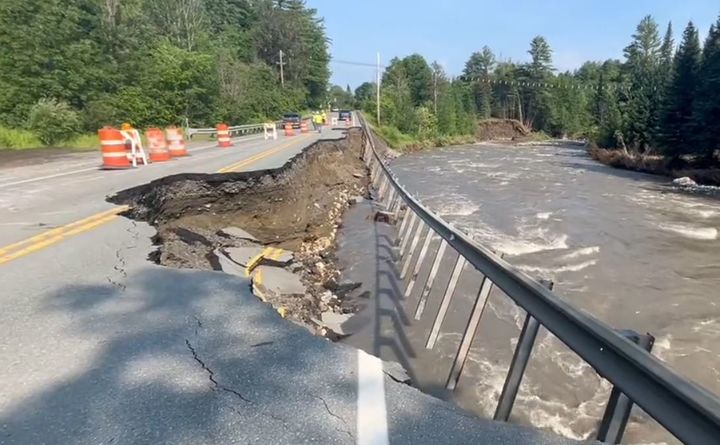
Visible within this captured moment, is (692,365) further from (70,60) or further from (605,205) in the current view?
(70,60)

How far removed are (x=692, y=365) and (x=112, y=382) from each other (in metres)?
7.22

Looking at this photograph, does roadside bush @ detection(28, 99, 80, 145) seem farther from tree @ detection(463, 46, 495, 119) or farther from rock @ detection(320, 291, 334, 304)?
tree @ detection(463, 46, 495, 119)

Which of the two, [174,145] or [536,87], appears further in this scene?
[536,87]

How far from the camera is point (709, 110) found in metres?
30.3

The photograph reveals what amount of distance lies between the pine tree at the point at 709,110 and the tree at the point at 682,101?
2.05 ft

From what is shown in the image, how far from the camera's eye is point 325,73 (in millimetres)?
94812

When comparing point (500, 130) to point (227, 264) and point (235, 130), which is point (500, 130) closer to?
point (235, 130)

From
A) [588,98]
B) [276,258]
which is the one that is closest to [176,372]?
[276,258]

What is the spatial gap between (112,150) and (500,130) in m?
87.0

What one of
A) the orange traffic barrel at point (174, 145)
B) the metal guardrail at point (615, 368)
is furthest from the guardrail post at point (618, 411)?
the orange traffic barrel at point (174, 145)

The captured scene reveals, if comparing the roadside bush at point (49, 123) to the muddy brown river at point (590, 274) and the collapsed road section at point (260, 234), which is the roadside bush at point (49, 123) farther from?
the muddy brown river at point (590, 274)

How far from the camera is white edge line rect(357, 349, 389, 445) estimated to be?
2.12 metres

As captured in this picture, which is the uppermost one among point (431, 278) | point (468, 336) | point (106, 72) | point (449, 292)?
point (106, 72)

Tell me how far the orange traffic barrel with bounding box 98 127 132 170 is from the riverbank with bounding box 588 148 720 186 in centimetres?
3051
